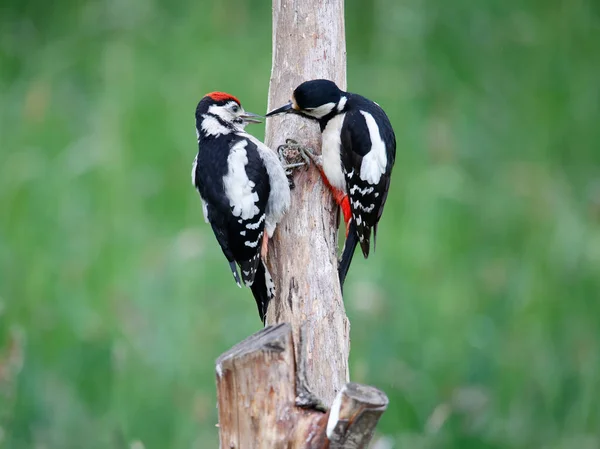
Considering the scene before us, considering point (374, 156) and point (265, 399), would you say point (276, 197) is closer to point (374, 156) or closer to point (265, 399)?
point (374, 156)

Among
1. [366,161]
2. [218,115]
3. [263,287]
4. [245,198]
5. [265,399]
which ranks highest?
[218,115]

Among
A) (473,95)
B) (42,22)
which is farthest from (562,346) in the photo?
(42,22)

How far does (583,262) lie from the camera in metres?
4.11

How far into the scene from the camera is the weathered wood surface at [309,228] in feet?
7.93

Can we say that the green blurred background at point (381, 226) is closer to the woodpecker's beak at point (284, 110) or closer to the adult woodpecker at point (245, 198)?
the adult woodpecker at point (245, 198)

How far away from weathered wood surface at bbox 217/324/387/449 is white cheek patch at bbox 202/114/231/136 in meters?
0.95

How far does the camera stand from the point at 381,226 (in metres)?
4.28

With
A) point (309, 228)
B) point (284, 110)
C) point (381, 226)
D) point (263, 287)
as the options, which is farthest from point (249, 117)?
point (381, 226)

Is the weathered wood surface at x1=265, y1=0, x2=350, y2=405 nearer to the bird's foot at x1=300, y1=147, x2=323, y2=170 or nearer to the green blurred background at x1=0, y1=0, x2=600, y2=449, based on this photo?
the bird's foot at x1=300, y1=147, x2=323, y2=170

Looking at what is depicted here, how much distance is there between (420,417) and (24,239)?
5.56ft

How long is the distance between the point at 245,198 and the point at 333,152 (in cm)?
31

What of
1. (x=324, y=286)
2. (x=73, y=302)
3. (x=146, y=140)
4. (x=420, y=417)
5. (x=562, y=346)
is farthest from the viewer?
(x=146, y=140)


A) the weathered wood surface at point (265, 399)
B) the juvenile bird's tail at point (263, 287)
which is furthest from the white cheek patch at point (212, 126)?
the weathered wood surface at point (265, 399)

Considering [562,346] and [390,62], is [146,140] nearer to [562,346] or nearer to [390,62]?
[390,62]
